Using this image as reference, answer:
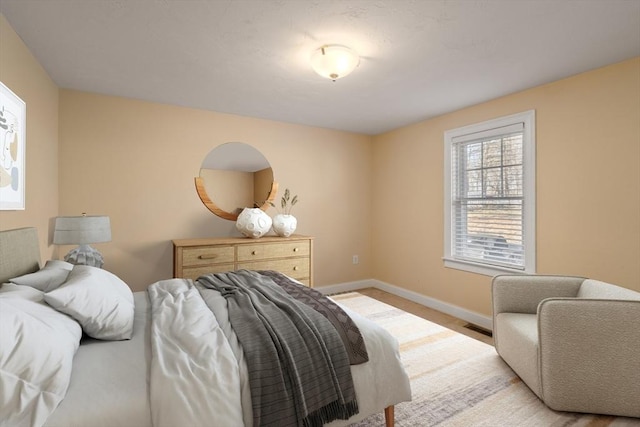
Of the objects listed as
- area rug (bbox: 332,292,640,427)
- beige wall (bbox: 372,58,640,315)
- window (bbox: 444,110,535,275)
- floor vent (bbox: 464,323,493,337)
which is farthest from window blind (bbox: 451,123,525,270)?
area rug (bbox: 332,292,640,427)

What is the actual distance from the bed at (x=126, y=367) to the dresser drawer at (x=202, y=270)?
4.23 feet

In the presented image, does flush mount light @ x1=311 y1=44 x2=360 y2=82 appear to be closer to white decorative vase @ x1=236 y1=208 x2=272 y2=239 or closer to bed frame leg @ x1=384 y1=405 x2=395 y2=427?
white decorative vase @ x1=236 y1=208 x2=272 y2=239

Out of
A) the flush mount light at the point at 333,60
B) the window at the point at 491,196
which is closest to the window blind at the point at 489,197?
the window at the point at 491,196

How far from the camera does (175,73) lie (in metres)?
2.59

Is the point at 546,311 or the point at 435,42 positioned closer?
the point at 546,311

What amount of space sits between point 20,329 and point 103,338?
398 millimetres

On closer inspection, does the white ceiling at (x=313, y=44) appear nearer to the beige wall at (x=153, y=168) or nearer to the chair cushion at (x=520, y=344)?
the beige wall at (x=153, y=168)

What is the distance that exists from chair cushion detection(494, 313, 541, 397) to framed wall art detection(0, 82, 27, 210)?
330cm

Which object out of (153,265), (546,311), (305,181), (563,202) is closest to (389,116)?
(305,181)

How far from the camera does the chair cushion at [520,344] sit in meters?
1.96

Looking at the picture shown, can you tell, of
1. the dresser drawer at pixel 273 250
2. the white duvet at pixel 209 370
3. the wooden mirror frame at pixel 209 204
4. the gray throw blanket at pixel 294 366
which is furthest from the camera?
the wooden mirror frame at pixel 209 204

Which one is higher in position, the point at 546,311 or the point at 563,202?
the point at 563,202

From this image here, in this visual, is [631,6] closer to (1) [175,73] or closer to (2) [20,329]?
(1) [175,73]

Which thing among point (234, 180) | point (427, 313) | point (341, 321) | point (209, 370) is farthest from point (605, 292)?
point (234, 180)
